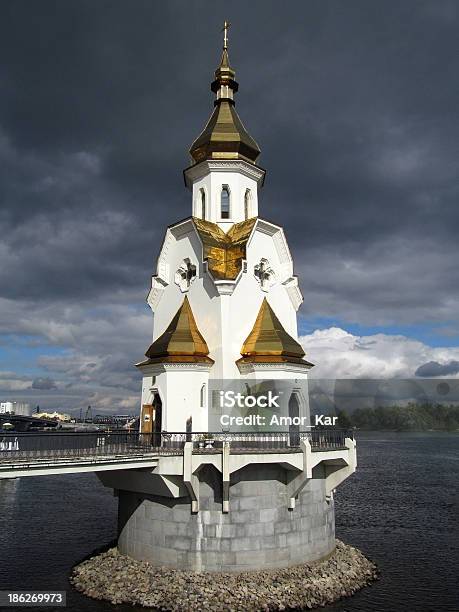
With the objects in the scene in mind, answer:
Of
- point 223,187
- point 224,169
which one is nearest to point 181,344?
point 223,187

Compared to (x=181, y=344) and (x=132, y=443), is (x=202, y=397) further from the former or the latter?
(x=132, y=443)

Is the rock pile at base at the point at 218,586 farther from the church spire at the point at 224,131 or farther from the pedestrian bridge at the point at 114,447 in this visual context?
the church spire at the point at 224,131

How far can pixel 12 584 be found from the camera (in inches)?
765

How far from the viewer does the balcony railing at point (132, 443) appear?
596 inches

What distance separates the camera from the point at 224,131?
27531 millimetres

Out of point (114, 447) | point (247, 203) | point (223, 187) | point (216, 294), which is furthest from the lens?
point (247, 203)

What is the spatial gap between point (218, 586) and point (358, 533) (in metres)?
12.7

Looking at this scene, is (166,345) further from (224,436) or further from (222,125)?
(222,125)

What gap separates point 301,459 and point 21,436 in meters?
9.85

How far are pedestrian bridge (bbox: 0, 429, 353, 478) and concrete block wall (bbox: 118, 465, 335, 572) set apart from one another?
4.49 ft

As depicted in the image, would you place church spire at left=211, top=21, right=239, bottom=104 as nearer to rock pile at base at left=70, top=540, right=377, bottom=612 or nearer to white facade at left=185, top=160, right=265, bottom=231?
white facade at left=185, top=160, right=265, bottom=231

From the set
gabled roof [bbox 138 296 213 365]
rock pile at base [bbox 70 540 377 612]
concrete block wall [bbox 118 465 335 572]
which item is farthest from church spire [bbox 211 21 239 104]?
rock pile at base [bbox 70 540 377 612]

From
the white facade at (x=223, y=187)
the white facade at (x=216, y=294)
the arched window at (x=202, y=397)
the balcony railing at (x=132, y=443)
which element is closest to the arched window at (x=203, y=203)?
the white facade at (x=223, y=187)

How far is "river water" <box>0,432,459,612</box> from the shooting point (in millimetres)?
18938
